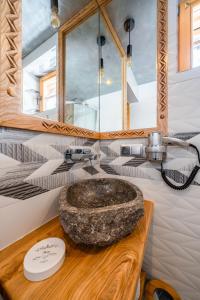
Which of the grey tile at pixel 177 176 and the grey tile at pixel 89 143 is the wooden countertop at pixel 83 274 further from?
the grey tile at pixel 89 143

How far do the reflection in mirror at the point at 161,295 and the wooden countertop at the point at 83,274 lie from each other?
2.01ft

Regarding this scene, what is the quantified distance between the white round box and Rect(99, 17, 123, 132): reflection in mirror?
34.1 inches

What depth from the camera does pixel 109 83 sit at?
131 cm

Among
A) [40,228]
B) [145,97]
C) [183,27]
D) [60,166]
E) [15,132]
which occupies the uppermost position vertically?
[183,27]

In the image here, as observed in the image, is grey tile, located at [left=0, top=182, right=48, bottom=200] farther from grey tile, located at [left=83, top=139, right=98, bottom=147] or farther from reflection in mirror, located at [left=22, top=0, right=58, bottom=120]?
grey tile, located at [left=83, top=139, right=98, bottom=147]

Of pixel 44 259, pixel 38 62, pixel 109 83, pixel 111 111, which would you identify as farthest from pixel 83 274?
pixel 109 83

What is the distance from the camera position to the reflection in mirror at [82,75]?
37.2 inches

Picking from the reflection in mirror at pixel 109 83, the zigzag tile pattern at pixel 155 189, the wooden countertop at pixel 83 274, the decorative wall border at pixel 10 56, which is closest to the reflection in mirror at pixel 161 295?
the zigzag tile pattern at pixel 155 189

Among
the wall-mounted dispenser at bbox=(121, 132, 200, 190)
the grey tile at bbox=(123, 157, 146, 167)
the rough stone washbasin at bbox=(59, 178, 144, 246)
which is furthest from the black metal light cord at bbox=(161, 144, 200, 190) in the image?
the rough stone washbasin at bbox=(59, 178, 144, 246)

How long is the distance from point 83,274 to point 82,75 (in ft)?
4.19

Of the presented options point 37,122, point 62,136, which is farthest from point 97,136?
point 37,122

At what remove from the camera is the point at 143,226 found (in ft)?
1.92

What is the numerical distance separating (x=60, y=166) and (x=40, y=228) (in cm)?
31

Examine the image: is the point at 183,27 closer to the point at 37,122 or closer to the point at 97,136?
the point at 97,136
